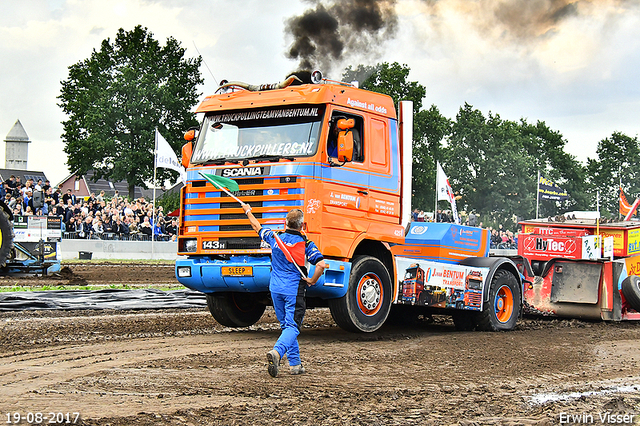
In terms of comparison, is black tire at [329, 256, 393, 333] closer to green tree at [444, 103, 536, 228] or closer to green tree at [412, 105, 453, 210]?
green tree at [412, 105, 453, 210]

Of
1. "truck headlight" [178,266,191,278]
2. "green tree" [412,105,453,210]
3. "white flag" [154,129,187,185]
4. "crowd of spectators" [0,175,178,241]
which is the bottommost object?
"truck headlight" [178,266,191,278]

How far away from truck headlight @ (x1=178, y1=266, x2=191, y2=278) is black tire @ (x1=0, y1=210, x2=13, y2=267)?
738 centimetres

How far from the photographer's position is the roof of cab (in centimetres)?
988

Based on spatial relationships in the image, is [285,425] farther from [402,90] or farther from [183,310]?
[402,90]

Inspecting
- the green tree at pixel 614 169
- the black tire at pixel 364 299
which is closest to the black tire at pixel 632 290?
the black tire at pixel 364 299

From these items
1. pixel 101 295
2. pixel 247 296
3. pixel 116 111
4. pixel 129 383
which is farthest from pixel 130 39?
pixel 129 383

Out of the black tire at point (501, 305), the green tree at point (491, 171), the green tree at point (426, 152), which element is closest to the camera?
the black tire at point (501, 305)

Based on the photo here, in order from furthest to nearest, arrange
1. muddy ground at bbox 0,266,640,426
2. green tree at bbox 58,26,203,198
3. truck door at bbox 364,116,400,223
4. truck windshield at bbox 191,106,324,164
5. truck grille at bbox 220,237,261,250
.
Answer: green tree at bbox 58,26,203,198, truck door at bbox 364,116,400,223, truck windshield at bbox 191,106,324,164, truck grille at bbox 220,237,261,250, muddy ground at bbox 0,266,640,426

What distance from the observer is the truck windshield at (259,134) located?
32.1 feet

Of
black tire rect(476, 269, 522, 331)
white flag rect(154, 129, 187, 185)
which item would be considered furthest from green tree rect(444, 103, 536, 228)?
black tire rect(476, 269, 522, 331)

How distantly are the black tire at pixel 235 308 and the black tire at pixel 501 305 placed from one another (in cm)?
350

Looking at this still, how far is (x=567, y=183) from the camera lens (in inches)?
3029

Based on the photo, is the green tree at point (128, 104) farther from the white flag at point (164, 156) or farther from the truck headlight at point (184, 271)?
the truck headlight at point (184, 271)

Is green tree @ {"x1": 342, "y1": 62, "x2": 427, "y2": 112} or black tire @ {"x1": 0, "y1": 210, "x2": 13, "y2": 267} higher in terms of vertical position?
green tree @ {"x1": 342, "y1": 62, "x2": 427, "y2": 112}
